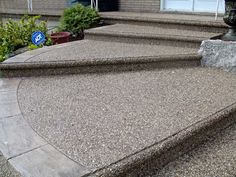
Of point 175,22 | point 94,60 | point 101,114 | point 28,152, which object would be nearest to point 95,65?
point 94,60

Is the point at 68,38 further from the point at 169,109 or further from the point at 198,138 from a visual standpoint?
the point at 198,138

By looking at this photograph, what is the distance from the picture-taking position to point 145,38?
3.34 m

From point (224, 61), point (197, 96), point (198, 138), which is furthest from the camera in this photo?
point (224, 61)

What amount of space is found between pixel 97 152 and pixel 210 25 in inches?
106

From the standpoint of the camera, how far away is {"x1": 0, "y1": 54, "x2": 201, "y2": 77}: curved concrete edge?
2482 millimetres

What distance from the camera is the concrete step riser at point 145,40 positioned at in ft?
10.3

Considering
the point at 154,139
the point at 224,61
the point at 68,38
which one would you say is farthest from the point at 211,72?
the point at 68,38

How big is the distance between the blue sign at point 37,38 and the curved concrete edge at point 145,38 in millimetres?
609

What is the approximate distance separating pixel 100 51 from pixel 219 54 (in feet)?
4.24

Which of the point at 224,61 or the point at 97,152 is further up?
the point at 224,61

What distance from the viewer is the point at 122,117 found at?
175 cm

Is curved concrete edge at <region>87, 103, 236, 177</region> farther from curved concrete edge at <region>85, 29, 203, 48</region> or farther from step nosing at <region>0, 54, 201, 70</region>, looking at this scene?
curved concrete edge at <region>85, 29, 203, 48</region>

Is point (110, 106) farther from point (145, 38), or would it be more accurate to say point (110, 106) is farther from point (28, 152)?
point (145, 38)

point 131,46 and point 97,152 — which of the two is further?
point 131,46
